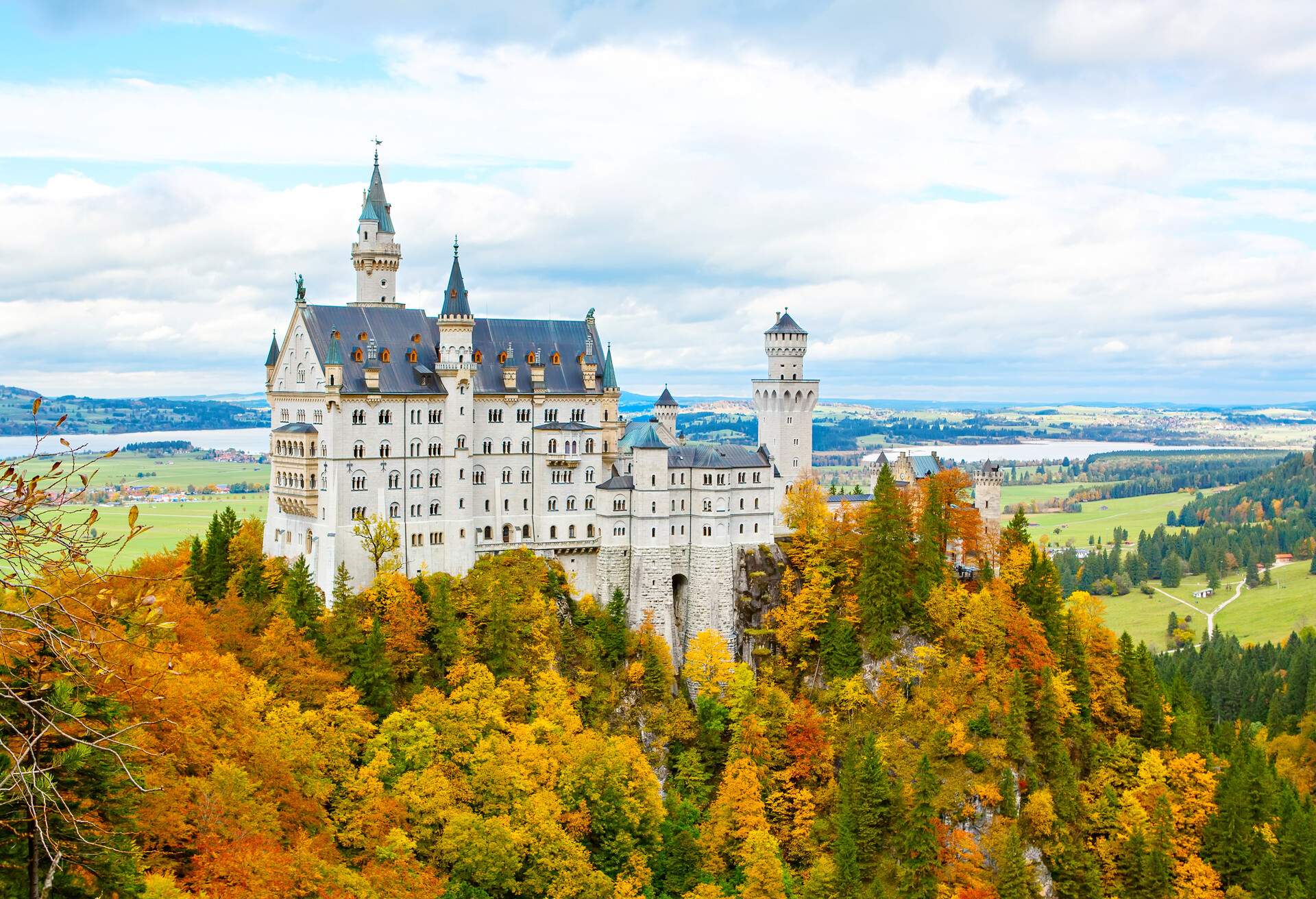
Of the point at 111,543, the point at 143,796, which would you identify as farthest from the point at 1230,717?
the point at 111,543

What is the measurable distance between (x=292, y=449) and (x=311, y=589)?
459 inches

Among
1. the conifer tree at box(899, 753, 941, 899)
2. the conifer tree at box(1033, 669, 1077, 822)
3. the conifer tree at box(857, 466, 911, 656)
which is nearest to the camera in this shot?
the conifer tree at box(899, 753, 941, 899)

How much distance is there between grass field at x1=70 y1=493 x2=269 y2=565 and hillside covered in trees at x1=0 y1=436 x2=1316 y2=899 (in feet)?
162

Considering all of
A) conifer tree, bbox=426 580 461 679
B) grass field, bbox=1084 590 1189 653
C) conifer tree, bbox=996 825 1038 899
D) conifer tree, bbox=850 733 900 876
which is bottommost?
grass field, bbox=1084 590 1189 653

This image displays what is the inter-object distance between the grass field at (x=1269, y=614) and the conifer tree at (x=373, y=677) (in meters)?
139

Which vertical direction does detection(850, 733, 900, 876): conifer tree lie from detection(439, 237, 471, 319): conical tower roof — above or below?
below

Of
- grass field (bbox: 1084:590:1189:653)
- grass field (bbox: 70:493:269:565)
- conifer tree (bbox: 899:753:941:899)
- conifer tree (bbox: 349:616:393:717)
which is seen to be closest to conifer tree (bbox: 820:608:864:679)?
conifer tree (bbox: 899:753:941:899)

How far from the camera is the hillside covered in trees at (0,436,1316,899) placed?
6053cm

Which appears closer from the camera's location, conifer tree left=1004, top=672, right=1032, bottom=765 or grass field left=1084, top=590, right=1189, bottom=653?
conifer tree left=1004, top=672, right=1032, bottom=765

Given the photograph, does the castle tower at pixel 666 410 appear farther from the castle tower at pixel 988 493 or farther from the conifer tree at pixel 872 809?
the conifer tree at pixel 872 809

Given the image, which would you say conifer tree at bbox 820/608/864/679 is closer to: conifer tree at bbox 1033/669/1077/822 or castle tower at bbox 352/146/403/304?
conifer tree at bbox 1033/669/1077/822

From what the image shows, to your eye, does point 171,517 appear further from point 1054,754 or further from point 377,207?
point 1054,754

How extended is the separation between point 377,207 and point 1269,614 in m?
156

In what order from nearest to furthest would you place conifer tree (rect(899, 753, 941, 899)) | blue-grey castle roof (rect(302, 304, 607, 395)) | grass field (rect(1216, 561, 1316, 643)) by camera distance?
conifer tree (rect(899, 753, 941, 899)), blue-grey castle roof (rect(302, 304, 607, 395)), grass field (rect(1216, 561, 1316, 643))
